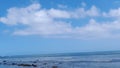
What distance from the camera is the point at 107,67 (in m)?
48.1

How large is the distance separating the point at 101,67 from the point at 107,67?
117 cm

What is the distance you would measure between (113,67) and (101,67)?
7.63 ft

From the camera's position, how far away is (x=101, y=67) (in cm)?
4828

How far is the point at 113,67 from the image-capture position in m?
47.8

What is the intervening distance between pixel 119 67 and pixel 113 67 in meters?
1.39

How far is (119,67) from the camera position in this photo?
46781mm

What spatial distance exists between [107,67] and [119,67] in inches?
96.1

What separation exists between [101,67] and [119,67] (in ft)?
11.6

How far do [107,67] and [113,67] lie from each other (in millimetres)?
1159
